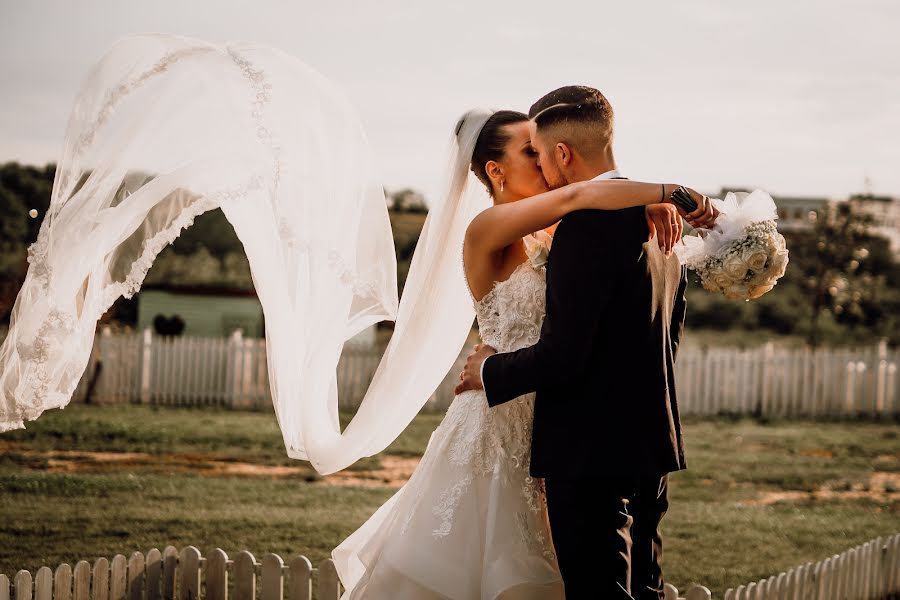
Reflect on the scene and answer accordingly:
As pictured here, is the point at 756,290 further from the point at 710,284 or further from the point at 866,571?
the point at 866,571

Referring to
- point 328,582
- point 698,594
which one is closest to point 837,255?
point 698,594

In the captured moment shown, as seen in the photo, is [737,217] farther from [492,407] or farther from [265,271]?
[265,271]

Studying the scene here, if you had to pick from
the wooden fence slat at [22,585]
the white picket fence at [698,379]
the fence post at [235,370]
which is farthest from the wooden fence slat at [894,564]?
the fence post at [235,370]

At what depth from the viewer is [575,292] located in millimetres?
3137

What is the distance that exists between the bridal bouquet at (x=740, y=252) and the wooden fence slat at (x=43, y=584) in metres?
3.90

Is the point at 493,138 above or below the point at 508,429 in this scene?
above

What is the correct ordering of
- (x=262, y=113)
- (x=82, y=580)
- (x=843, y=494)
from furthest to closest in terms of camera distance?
(x=843, y=494)
(x=82, y=580)
(x=262, y=113)

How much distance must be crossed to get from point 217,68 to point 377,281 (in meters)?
1.24

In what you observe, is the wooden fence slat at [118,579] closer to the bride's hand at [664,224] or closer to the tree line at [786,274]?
the bride's hand at [664,224]

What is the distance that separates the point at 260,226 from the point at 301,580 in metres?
2.09

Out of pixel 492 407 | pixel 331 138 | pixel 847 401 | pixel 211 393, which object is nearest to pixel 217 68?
pixel 331 138

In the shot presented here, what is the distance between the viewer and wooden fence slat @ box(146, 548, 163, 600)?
5586 millimetres

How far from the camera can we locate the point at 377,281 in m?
4.38

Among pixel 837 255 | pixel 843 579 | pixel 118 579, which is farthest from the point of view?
pixel 837 255
